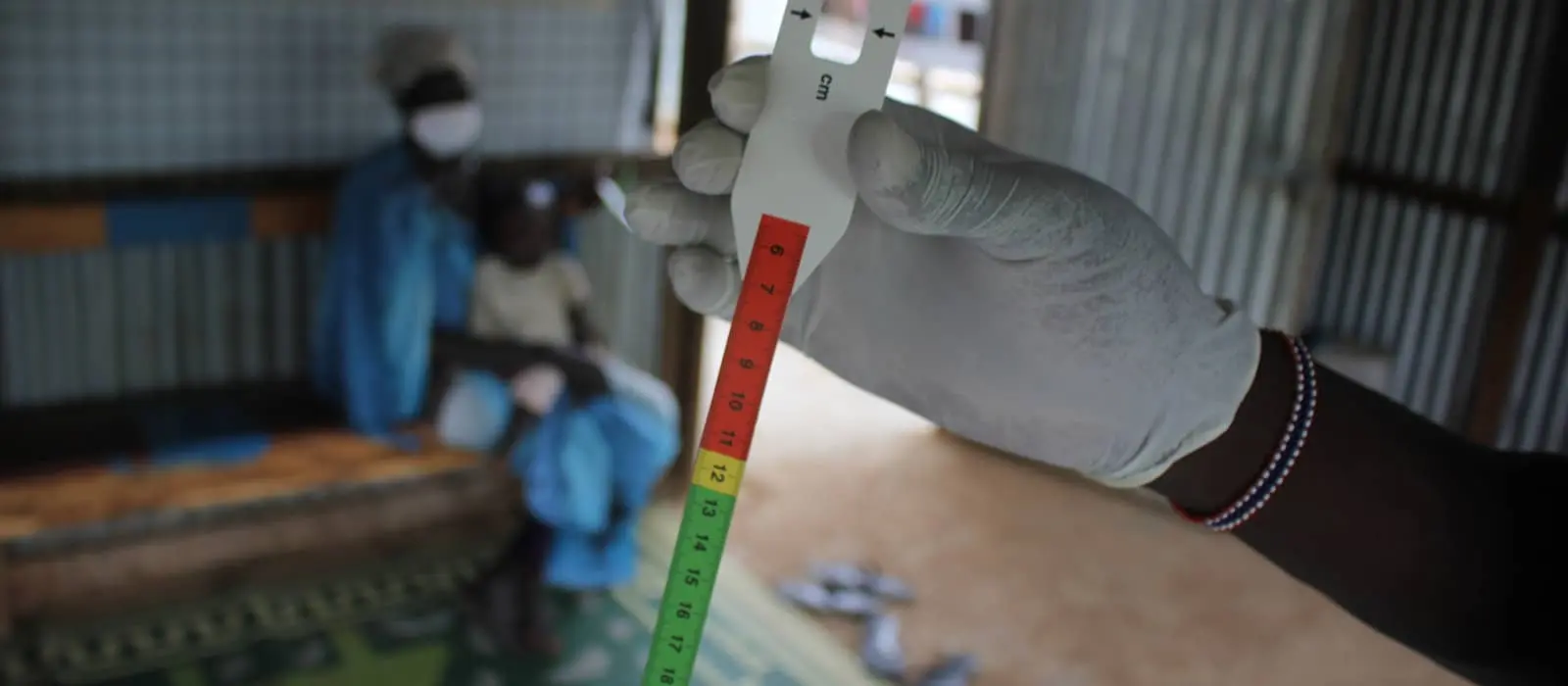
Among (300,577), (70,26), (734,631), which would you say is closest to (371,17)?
(70,26)

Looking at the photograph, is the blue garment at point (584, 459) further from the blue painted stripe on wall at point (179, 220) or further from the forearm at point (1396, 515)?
the forearm at point (1396, 515)

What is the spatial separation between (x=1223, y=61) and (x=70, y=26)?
8.06 ft

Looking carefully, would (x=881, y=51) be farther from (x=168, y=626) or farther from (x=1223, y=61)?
(x=1223, y=61)

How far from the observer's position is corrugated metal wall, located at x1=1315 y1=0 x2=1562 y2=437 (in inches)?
117

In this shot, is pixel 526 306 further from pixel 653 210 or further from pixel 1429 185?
pixel 1429 185

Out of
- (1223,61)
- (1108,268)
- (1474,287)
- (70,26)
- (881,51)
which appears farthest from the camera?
(1223,61)

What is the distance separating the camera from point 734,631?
108 inches

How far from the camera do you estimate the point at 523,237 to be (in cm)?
264

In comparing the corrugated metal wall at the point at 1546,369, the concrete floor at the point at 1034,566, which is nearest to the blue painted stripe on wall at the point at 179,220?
the concrete floor at the point at 1034,566

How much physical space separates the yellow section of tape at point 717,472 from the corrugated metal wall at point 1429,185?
2.38m

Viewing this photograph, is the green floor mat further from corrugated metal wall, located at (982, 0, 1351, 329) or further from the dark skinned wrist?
the dark skinned wrist

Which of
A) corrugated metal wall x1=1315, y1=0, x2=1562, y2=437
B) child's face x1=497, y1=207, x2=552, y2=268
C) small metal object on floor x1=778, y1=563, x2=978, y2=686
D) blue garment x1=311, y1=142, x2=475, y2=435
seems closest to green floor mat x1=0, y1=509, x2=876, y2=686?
small metal object on floor x1=778, y1=563, x2=978, y2=686

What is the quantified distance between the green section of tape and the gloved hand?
0.51 ft

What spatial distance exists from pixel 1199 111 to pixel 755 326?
274 centimetres
